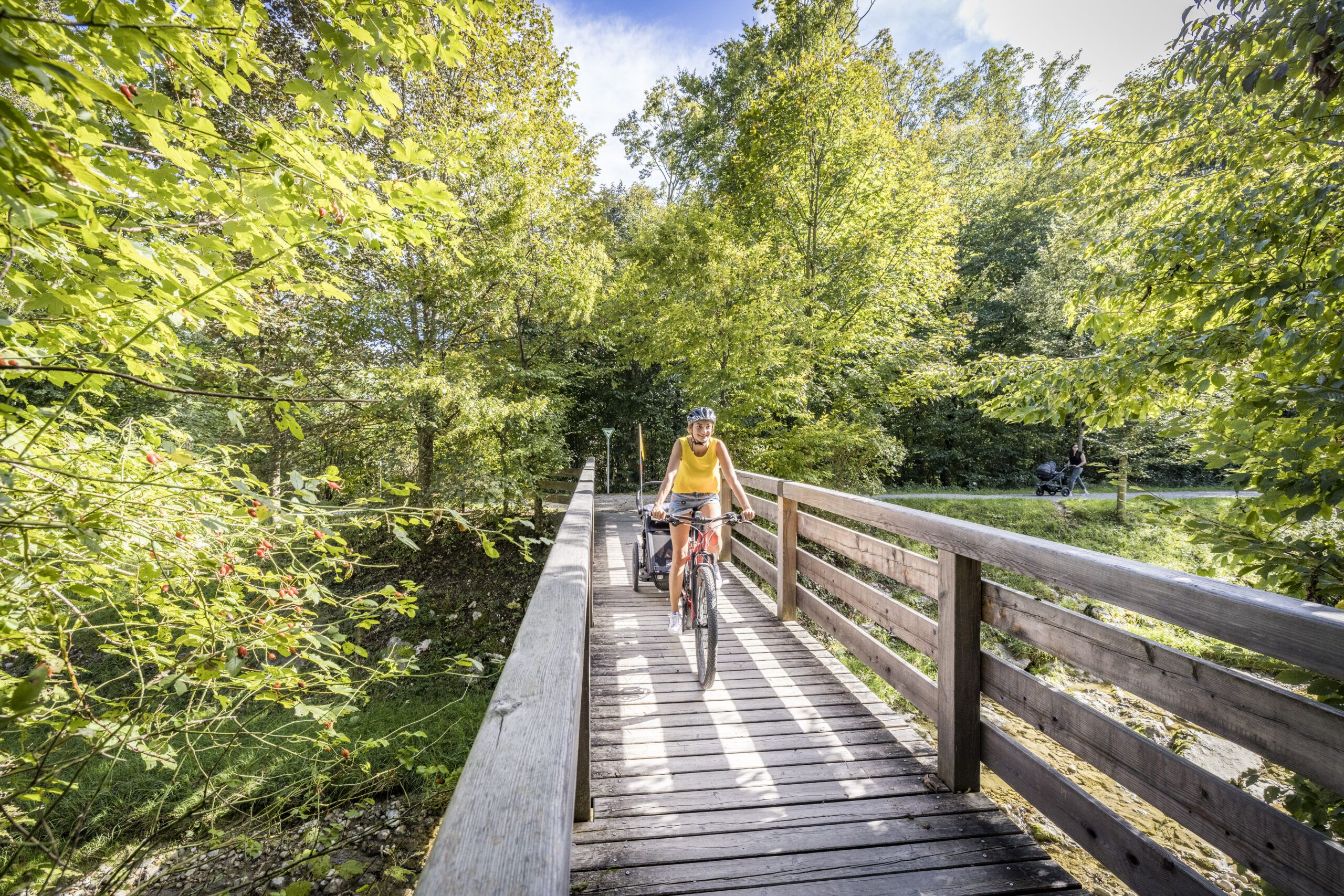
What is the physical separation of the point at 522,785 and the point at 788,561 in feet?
13.3

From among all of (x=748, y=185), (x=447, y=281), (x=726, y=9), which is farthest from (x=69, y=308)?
(x=726, y=9)

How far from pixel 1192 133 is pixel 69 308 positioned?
268 inches

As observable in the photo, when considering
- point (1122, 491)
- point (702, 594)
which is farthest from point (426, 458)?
point (1122, 491)

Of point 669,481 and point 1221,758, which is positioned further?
point 1221,758

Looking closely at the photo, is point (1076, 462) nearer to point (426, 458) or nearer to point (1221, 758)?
point (1221, 758)

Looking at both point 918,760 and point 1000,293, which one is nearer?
point 918,760

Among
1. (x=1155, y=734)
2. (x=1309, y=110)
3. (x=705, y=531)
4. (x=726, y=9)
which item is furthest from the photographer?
(x=726, y=9)

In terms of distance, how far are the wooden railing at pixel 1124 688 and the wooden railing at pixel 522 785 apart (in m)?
1.52

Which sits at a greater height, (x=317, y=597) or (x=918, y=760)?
(x=317, y=597)

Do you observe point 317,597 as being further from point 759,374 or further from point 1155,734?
point 759,374

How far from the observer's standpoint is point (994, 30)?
737 inches

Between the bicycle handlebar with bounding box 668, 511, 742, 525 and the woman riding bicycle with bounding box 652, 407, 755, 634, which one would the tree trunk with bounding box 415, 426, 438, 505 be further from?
the bicycle handlebar with bounding box 668, 511, 742, 525

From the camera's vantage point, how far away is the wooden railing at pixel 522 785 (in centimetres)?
63

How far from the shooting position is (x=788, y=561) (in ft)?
15.2
